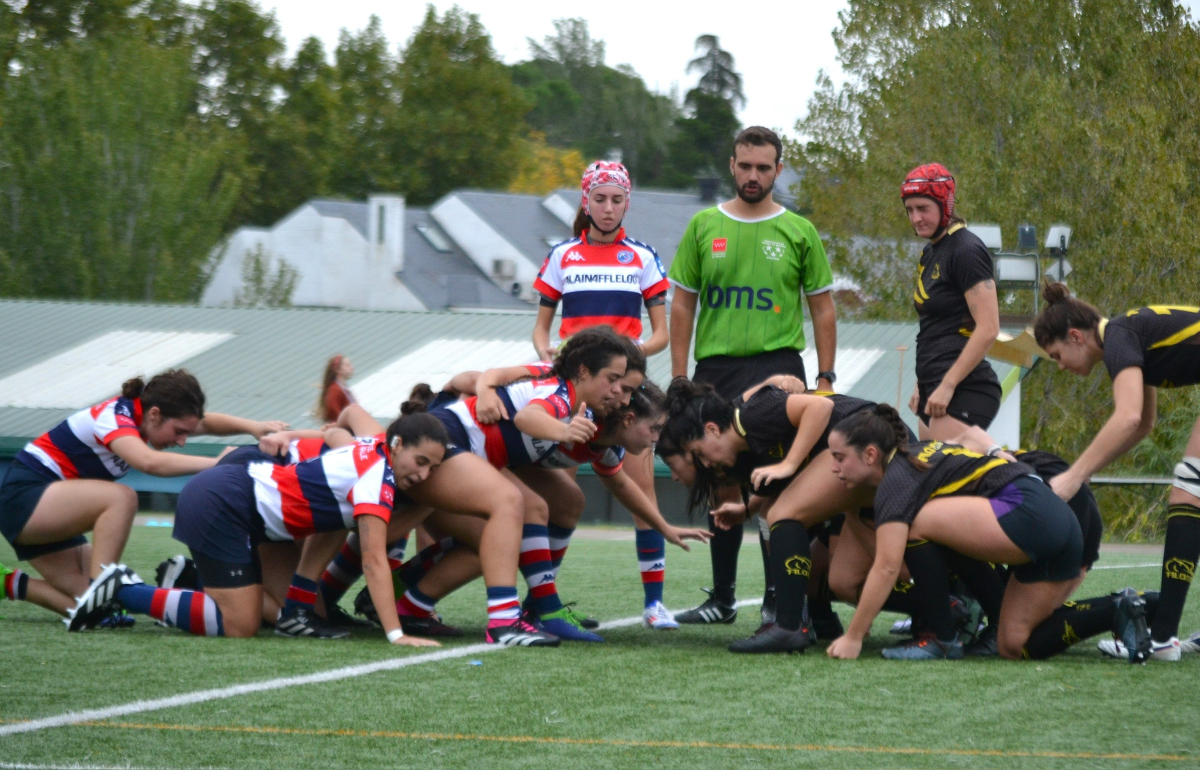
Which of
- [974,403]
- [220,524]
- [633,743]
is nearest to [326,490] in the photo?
[220,524]

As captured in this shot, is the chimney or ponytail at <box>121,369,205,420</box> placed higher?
the chimney

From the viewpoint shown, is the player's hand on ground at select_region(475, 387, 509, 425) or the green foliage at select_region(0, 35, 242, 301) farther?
Answer: the green foliage at select_region(0, 35, 242, 301)

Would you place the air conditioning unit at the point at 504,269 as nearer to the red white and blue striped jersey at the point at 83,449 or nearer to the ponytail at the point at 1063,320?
the red white and blue striped jersey at the point at 83,449

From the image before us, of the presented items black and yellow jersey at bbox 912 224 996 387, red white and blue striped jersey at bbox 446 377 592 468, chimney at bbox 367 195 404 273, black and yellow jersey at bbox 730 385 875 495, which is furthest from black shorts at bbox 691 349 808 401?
chimney at bbox 367 195 404 273

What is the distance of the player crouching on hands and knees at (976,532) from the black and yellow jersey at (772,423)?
176 millimetres

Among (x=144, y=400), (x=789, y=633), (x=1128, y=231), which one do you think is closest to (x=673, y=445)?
(x=789, y=633)

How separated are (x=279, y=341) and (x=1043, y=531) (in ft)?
50.7

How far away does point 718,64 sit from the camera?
7956cm

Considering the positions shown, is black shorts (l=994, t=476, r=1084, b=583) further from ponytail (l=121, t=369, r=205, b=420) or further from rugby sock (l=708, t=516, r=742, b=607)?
ponytail (l=121, t=369, r=205, b=420)

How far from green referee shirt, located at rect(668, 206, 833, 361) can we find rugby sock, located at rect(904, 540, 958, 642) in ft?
4.61

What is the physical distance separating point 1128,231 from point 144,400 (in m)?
19.3

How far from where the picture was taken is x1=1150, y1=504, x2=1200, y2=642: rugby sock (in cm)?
482

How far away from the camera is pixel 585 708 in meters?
3.83

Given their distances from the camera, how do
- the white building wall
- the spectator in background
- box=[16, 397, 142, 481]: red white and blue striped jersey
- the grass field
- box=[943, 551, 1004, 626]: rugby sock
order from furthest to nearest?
1. the white building wall
2. the spectator in background
3. box=[16, 397, 142, 481]: red white and blue striped jersey
4. box=[943, 551, 1004, 626]: rugby sock
5. the grass field
